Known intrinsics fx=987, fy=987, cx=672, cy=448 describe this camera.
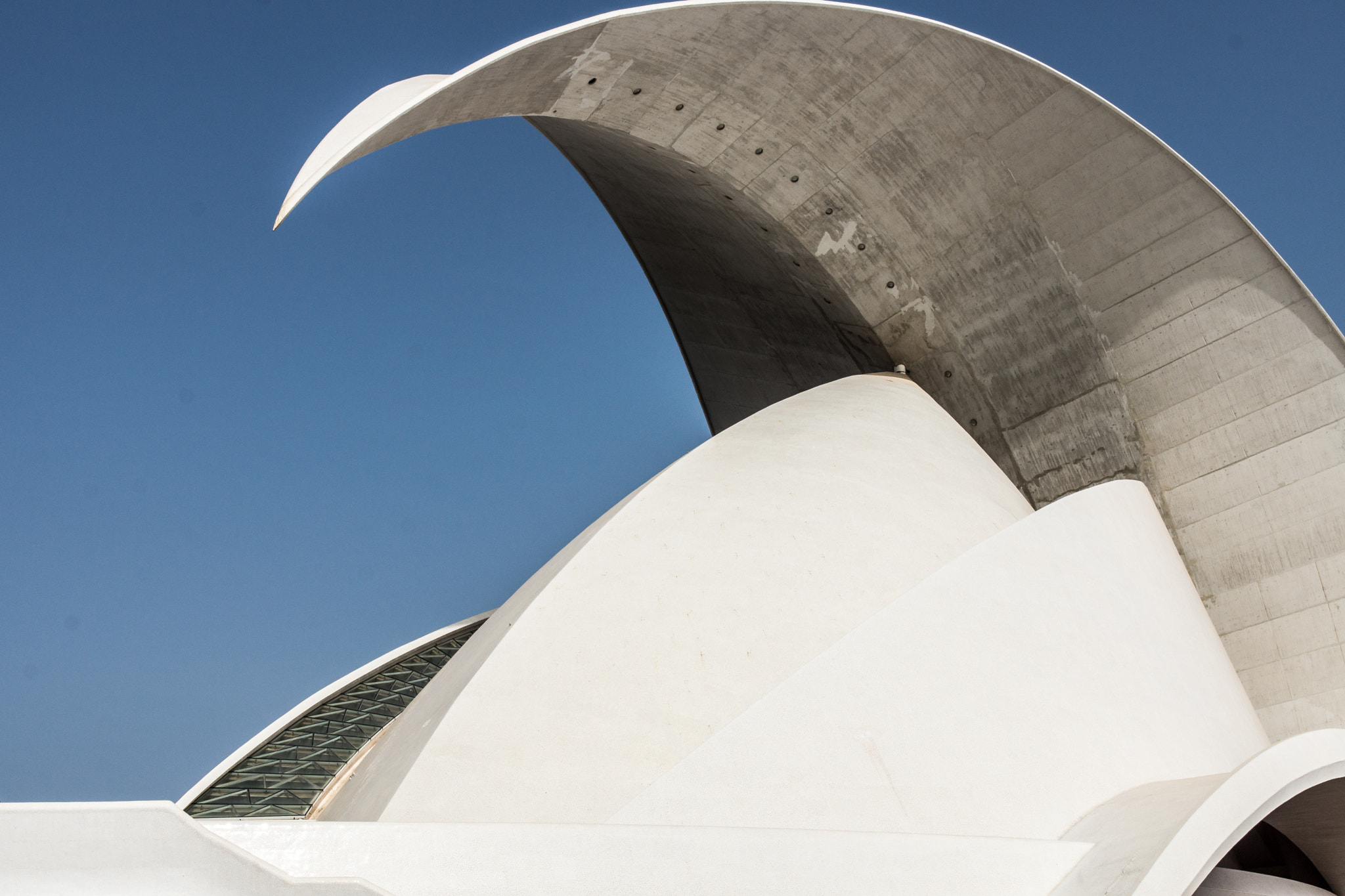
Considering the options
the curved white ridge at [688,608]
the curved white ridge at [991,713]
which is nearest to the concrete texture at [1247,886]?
the curved white ridge at [991,713]

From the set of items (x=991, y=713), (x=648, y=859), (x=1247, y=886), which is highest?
(x=991, y=713)

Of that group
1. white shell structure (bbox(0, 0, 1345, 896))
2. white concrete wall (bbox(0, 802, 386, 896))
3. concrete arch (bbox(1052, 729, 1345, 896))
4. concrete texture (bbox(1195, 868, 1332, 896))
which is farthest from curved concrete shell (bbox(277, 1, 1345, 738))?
white concrete wall (bbox(0, 802, 386, 896))

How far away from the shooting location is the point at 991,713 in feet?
16.3

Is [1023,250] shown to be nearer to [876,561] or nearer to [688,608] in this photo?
[876,561]

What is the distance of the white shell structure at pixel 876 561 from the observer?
4039 millimetres

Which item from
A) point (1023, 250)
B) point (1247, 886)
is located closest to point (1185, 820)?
point (1247, 886)

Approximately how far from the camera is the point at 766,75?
8.94m

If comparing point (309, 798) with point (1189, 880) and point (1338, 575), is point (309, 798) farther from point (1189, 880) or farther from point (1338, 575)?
point (1338, 575)

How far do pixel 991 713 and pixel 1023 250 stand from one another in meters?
5.99

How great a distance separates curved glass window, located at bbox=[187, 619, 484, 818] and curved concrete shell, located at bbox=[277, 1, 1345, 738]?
584 cm

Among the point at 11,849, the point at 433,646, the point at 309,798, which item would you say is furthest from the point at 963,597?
the point at 433,646

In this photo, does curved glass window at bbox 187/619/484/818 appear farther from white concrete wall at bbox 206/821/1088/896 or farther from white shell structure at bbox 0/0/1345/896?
white concrete wall at bbox 206/821/1088/896

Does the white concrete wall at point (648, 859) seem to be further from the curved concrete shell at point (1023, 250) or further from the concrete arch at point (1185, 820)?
the curved concrete shell at point (1023, 250)

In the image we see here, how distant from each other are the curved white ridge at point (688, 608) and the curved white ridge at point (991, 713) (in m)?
0.67
